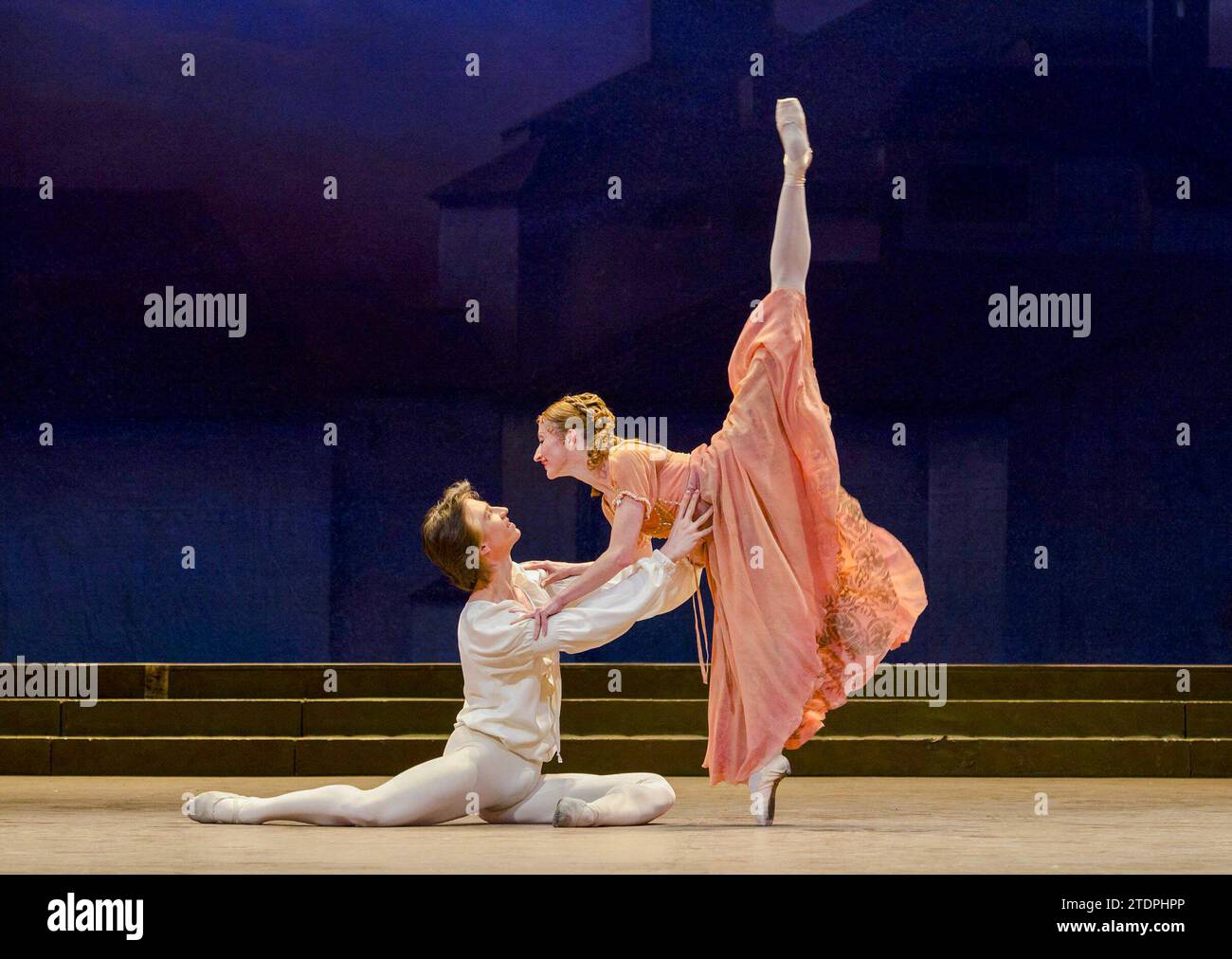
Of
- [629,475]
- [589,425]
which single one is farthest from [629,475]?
[589,425]

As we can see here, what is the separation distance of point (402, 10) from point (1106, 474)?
3625mm

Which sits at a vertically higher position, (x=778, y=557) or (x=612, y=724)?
(x=778, y=557)

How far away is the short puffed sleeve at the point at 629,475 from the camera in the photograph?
359 cm

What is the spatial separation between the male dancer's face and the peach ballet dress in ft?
1.13

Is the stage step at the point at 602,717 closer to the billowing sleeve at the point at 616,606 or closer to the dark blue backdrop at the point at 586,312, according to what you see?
the dark blue backdrop at the point at 586,312

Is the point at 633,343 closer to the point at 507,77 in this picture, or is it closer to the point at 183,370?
the point at 507,77

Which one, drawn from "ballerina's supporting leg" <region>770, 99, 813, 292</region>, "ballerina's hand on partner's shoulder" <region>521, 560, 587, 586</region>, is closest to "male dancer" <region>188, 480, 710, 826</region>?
"ballerina's hand on partner's shoulder" <region>521, 560, 587, 586</region>

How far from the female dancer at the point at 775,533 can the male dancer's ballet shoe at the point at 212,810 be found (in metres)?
0.88

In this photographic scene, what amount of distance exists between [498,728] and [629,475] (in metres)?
0.69

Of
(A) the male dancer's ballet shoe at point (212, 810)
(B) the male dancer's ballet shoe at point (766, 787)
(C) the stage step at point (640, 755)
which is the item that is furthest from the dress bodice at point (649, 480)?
(C) the stage step at point (640, 755)

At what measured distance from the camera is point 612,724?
5199mm

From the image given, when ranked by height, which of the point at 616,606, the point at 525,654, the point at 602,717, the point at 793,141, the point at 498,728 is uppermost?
the point at 793,141

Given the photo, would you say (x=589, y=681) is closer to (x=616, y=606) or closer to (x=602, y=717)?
(x=602, y=717)

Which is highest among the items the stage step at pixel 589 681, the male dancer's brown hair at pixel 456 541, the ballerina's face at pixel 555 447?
the ballerina's face at pixel 555 447
